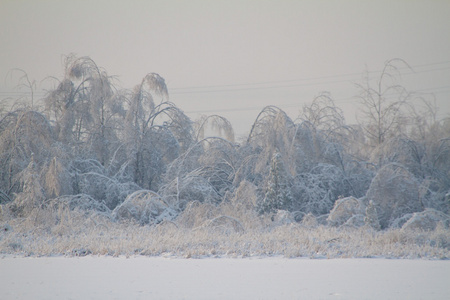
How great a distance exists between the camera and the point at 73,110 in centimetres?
2022

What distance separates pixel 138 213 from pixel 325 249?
815 centimetres

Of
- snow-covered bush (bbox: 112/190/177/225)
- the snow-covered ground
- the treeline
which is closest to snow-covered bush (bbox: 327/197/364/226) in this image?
the treeline

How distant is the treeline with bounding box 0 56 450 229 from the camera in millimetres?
16656

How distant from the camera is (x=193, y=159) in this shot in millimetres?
19750

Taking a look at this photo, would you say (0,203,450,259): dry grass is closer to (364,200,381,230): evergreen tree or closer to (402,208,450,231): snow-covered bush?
(364,200,381,230): evergreen tree

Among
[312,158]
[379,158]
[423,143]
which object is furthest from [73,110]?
[423,143]

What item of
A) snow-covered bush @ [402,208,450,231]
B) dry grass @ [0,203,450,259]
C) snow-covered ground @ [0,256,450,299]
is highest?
snow-covered ground @ [0,256,450,299]

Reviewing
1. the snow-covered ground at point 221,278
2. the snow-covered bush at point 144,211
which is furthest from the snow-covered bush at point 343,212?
the snow-covered ground at point 221,278

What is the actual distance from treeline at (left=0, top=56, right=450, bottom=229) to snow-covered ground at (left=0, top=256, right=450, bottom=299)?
21.7 feet

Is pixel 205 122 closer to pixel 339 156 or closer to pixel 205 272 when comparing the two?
pixel 339 156

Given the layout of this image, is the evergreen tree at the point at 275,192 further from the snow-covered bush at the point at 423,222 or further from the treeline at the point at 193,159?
the snow-covered bush at the point at 423,222

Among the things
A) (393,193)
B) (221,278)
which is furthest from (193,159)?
(221,278)

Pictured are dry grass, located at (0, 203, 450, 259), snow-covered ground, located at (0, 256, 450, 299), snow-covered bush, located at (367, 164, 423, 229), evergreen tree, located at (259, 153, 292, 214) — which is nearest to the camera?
snow-covered ground, located at (0, 256, 450, 299)

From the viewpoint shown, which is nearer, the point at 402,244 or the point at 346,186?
the point at 402,244
